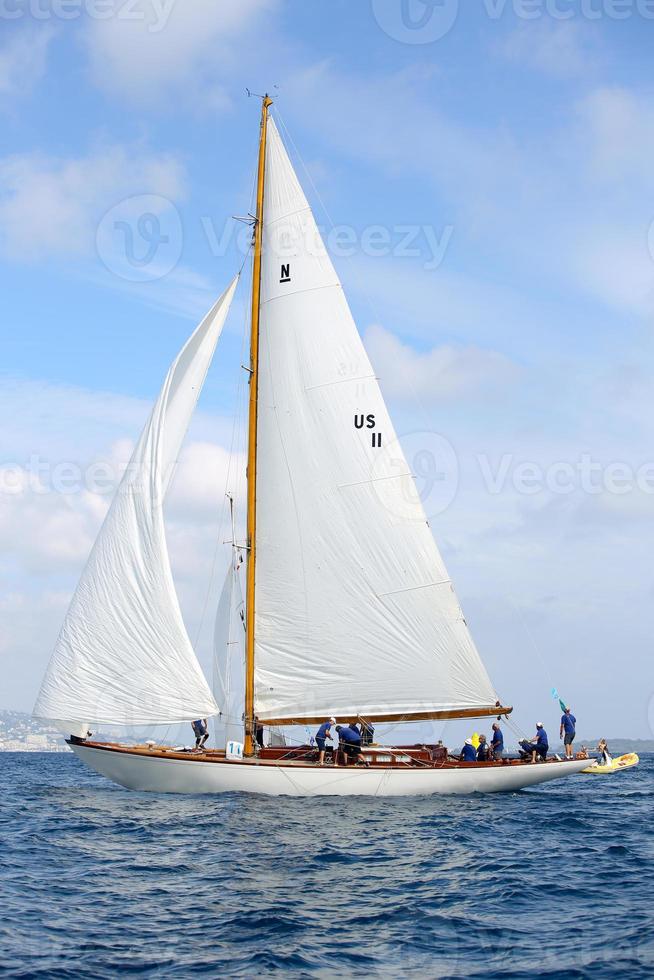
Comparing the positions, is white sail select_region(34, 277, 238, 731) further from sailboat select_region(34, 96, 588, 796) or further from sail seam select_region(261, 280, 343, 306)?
sail seam select_region(261, 280, 343, 306)

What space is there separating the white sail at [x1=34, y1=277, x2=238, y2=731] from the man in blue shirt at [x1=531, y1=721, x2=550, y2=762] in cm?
962

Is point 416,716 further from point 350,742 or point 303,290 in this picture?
point 303,290

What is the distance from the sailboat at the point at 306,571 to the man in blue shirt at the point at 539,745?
1.87 feet

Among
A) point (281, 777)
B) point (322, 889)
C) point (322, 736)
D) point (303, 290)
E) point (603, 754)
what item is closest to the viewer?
point (322, 889)

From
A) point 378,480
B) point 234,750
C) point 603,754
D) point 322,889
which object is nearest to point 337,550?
point 378,480

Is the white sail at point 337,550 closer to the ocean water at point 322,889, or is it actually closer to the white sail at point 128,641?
the white sail at point 128,641

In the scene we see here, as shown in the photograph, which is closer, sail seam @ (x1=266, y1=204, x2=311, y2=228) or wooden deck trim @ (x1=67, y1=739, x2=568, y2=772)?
wooden deck trim @ (x1=67, y1=739, x2=568, y2=772)

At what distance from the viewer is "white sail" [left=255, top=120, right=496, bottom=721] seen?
2691cm

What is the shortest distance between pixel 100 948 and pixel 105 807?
1238 centimetres

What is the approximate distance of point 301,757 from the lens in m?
26.1

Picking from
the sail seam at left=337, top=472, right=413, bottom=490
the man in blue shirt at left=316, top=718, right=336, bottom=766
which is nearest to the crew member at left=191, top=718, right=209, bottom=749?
the man in blue shirt at left=316, top=718, right=336, bottom=766

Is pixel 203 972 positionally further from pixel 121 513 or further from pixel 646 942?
pixel 121 513

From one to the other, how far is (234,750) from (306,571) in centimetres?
547

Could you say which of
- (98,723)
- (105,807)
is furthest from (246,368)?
(105,807)
